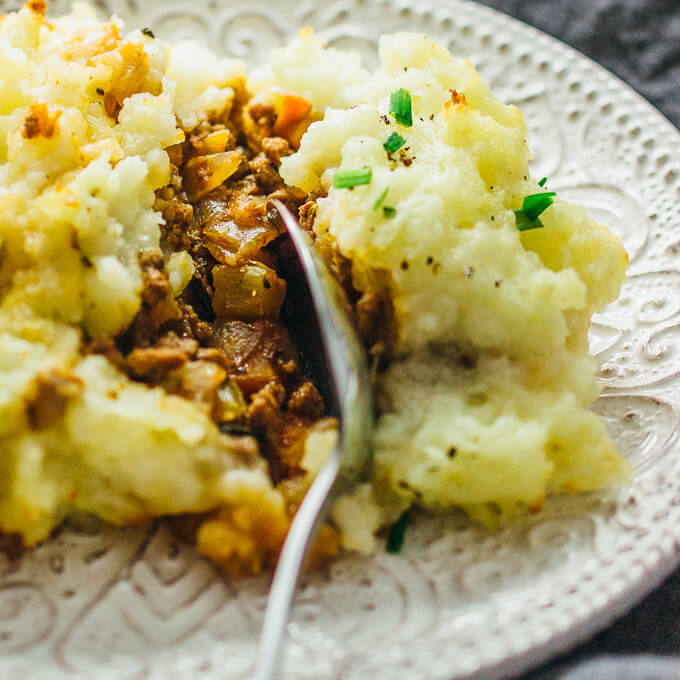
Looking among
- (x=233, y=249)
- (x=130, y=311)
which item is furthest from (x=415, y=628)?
(x=233, y=249)

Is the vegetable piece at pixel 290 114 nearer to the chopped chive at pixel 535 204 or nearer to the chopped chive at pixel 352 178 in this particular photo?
the chopped chive at pixel 352 178

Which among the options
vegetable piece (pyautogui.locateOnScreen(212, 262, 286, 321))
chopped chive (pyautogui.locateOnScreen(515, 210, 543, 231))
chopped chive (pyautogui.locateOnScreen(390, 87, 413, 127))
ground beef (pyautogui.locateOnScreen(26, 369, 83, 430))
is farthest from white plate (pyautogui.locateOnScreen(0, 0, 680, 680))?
chopped chive (pyautogui.locateOnScreen(390, 87, 413, 127))

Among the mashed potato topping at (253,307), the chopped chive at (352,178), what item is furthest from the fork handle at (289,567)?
the chopped chive at (352,178)

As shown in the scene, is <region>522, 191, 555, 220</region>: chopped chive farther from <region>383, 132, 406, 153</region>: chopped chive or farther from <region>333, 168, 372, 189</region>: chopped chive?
<region>333, 168, 372, 189</region>: chopped chive

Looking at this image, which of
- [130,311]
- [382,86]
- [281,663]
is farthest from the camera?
[382,86]

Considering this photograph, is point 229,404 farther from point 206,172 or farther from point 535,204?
point 535,204

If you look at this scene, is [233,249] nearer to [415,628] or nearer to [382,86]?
[382,86]

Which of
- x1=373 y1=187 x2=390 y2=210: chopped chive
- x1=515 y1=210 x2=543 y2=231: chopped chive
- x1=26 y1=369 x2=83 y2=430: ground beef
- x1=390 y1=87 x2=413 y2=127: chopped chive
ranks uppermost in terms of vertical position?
x1=390 y1=87 x2=413 y2=127: chopped chive
